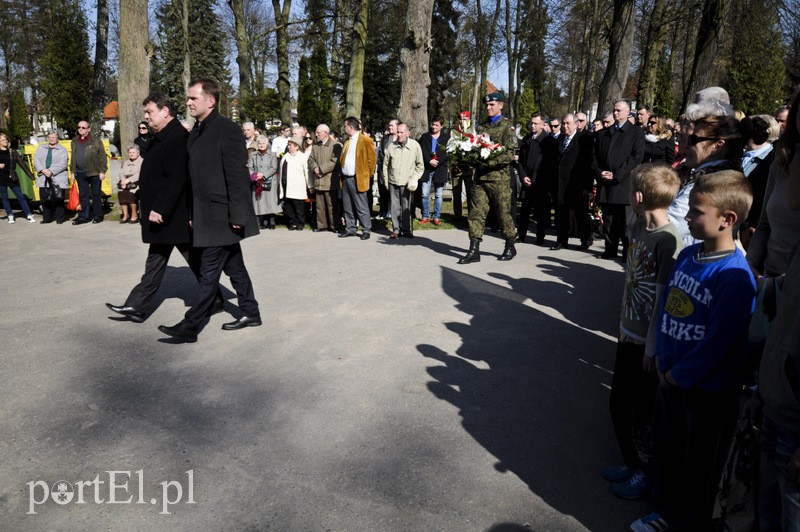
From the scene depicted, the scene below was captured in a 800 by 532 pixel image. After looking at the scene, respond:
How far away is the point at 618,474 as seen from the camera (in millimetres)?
3355

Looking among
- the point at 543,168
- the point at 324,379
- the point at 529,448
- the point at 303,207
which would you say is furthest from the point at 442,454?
the point at 303,207

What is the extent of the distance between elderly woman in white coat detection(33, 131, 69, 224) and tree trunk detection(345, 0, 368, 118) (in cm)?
885

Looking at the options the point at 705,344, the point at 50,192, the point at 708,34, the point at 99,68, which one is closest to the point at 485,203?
the point at 705,344

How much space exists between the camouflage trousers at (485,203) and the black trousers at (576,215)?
148 cm

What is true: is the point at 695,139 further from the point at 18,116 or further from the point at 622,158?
the point at 18,116

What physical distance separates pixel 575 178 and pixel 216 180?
6.29 m

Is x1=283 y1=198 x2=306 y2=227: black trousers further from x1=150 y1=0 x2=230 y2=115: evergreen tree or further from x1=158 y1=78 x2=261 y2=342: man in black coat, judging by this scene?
x1=150 y1=0 x2=230 y2=115: evergreen tree

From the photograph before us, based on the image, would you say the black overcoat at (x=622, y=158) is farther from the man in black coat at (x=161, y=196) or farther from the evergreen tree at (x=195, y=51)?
the evergreen tree at (x=195, y=51)

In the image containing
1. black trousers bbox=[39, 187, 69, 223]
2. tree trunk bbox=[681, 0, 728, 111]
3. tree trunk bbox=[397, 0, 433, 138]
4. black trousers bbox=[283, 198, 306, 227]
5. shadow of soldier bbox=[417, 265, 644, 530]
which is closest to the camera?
shadow of soldier bbox=[417, 265, 644, 530]

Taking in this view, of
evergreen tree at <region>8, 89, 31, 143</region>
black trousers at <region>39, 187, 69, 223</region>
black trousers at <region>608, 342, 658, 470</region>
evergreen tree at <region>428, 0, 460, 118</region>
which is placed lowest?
black trousers at <region>608, 342, 658, 470</region>

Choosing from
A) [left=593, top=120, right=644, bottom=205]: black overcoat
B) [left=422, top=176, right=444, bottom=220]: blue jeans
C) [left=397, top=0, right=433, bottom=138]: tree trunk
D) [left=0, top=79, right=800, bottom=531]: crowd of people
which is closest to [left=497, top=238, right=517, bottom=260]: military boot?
[left=0, top=79, right=800, bottom=531]: crowd of people

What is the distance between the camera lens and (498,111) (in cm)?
891

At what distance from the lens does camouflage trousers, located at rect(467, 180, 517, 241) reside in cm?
884

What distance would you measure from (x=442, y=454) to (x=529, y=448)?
0.54m
